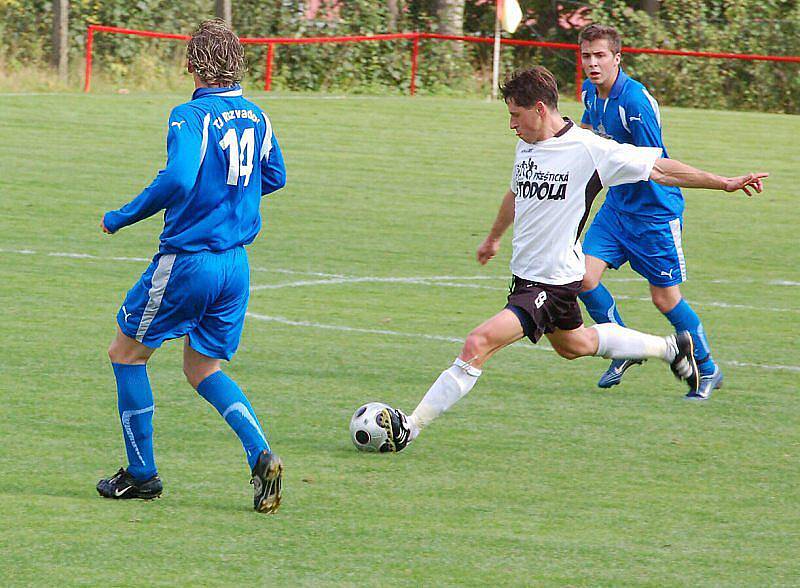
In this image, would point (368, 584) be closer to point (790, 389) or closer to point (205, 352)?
point (205, 352)

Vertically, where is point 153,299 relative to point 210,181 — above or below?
below

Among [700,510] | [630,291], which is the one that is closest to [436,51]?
[630,291]

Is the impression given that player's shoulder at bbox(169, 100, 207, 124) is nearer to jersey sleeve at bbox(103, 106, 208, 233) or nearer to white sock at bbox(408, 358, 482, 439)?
jersey sleeve at bbox(103, 106, 208, 233)

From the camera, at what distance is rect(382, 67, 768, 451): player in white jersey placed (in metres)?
6.80

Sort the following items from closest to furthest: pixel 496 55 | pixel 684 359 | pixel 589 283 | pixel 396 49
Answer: pixel 684 359, pixel 589 283, pixel 496 55, pixel 396 49

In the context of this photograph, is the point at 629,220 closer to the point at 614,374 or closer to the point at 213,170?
the point at 614,374

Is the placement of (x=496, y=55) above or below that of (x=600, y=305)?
above

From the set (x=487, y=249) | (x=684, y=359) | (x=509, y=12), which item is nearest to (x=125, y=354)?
(x=487, y=249)

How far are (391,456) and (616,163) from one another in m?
1.78

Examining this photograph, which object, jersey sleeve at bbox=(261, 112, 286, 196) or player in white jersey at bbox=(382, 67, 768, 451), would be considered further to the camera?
player in white jersey at bbox=(382, 67, 768, 451)

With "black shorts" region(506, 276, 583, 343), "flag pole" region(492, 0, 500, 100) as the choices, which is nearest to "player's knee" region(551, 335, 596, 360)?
"black shorts" region(506, 276, 583, 343)

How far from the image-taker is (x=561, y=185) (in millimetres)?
6840

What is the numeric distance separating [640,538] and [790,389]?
11.1 feet

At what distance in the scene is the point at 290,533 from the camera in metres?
5.60
